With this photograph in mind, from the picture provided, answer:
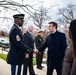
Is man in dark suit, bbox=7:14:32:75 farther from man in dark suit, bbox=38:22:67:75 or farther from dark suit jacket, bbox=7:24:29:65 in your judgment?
man in dark suit, bbox=38:22:67:75

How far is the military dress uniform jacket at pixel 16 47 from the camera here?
Answer: 7383 mm

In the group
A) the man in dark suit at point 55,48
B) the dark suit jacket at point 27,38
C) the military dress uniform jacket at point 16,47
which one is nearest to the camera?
the man in dark suit at point 55,48

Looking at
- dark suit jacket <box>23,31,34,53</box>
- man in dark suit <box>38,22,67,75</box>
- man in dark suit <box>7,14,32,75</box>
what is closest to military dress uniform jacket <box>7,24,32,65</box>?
man in dark suit <box>7,14,32,75</box>

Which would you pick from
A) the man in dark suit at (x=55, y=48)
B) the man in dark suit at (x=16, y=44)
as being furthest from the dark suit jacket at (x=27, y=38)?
the man in dark suit at (x=55, y=48)

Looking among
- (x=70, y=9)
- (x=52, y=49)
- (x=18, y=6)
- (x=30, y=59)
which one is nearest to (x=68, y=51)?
(x=52, y=49)

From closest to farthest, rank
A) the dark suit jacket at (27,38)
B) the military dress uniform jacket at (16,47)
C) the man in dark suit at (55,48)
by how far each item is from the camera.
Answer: the man in dark suit at (55,48) → the military dress uniform jacket at (16,47) → the dark suit jacket at (27,38)

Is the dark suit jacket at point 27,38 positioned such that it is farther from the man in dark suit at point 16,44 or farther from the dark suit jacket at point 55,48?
the dark suit jacket at point 55,48

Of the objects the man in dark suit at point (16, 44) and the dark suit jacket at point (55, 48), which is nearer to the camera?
the dark suit jacket at point (55, 48)

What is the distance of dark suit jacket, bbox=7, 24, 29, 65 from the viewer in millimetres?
7383

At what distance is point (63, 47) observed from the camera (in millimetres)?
7031

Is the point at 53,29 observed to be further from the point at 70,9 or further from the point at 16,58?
the point at 70,9

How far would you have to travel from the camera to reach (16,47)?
296 inches

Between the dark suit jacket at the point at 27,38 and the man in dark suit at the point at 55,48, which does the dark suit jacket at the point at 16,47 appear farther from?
the dark suit jacket at the point at 27,38

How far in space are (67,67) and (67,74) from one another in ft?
0.29
